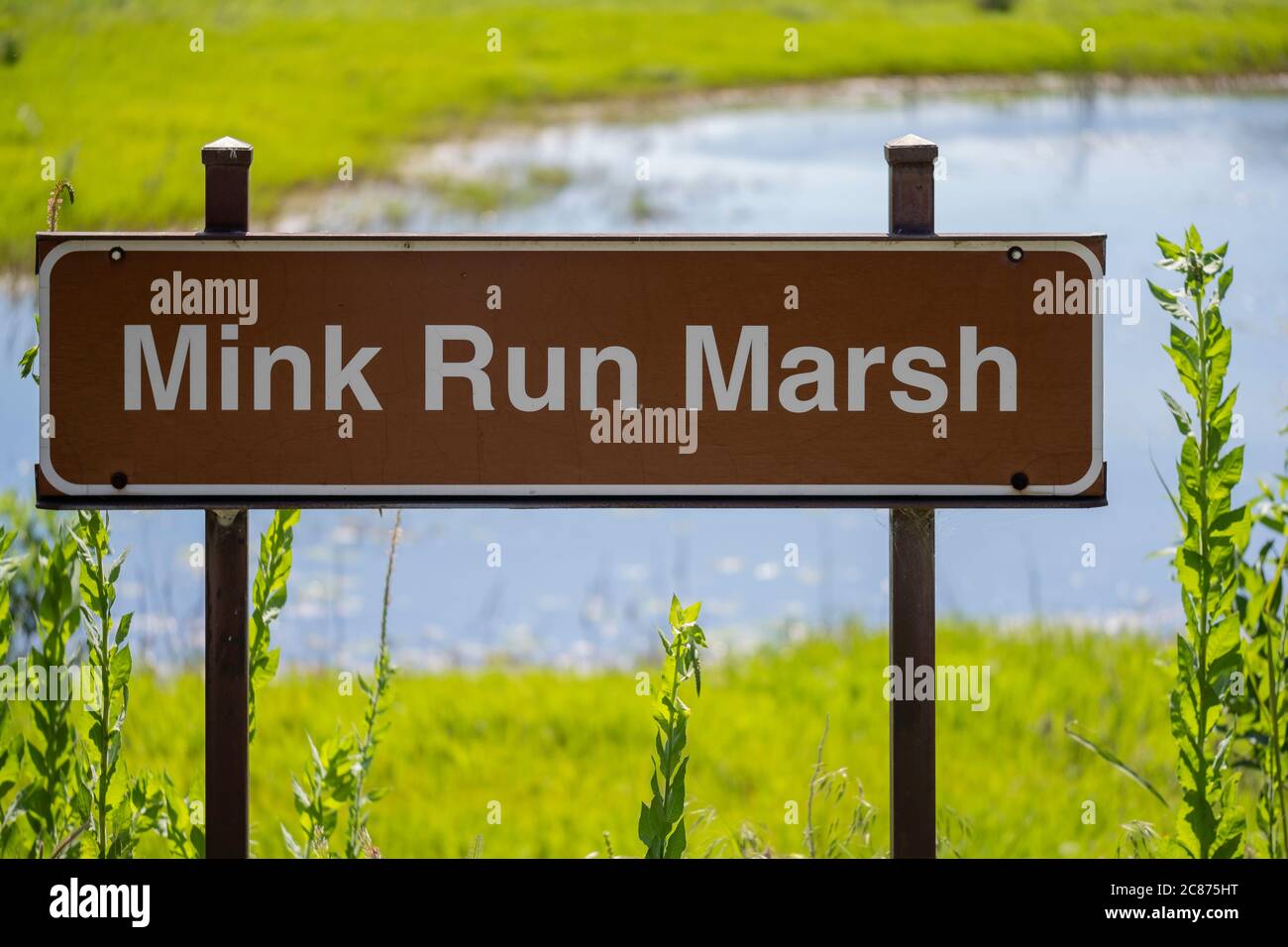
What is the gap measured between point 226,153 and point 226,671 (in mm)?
979

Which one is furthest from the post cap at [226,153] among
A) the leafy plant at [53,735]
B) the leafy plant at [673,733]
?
the leafy plant at [673,733]

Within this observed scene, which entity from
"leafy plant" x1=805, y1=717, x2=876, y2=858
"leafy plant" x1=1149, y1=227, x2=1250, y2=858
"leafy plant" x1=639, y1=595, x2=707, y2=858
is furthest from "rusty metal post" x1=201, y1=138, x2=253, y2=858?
"leafy plant" x1=1149, y1=227, x2=1250, y2=858

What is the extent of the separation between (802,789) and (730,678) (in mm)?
1405

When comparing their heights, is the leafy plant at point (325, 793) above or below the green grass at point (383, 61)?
below

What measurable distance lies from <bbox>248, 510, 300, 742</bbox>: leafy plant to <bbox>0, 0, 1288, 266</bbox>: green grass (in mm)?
7193

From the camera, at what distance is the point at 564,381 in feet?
7.74

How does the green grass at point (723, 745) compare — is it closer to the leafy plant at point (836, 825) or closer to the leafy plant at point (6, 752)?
the leafy plant at point (836, 825)

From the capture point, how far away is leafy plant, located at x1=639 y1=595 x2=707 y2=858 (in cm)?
237

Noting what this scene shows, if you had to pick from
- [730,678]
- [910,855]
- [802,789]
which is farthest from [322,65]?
[910,855]

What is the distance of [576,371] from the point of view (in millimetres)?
2361

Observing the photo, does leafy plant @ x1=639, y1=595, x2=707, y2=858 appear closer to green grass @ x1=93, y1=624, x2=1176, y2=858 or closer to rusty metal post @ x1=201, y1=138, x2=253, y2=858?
rusty metal post @ x1=201, y1=138, x2=253, y2=858

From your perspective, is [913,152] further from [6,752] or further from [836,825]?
[6,752]

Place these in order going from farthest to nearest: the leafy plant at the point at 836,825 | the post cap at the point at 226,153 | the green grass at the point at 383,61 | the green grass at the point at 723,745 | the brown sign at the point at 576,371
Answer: the green grass at the point at 383,61
the green grass at the point at 723,745
the leafy plant at the point at 836,825
the post cap at the point at 226,153
the brown sign at the point at 576,371

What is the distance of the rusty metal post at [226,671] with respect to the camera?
2.41m
